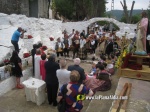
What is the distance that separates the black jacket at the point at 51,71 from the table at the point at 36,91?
1.67 feet

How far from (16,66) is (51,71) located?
2224 mm

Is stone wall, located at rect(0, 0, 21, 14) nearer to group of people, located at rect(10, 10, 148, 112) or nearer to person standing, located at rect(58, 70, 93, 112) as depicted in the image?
group of people, located at rect(10, 10, 148, 112)

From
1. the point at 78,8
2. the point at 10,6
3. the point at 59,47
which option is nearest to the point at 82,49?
the point at 59,47

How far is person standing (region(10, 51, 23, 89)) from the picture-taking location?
779 cm

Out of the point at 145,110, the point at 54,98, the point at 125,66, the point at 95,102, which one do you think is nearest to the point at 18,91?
the point at 54,98

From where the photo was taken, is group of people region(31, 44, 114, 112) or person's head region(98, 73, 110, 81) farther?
person's head region(98, 73, 110, 81)

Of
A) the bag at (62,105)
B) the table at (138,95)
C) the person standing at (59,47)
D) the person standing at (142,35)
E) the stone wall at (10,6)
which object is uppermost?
the stone wall at (10,6)

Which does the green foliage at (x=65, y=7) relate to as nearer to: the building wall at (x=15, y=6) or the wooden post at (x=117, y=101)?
the building wall at (x=15, y=6)

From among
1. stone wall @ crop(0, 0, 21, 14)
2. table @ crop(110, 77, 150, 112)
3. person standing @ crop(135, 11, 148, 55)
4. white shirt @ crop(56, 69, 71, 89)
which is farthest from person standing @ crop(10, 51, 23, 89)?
stone wall @ crop(0, 0, 21, 14)

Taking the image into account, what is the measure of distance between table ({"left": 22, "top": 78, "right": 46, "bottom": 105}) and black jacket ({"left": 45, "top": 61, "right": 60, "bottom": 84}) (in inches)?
20.1

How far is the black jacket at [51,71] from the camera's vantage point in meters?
6.19

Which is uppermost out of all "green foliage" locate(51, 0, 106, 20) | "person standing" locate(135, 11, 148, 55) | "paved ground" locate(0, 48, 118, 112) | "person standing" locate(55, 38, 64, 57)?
"green foliage" locate(51, 0, 106, 20)

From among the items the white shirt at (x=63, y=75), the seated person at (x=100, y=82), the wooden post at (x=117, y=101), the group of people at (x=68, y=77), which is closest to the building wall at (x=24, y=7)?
the group of people at (x=68, y=77)

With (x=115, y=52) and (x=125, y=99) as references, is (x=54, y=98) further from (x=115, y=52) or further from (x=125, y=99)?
(x=115, y=52)
